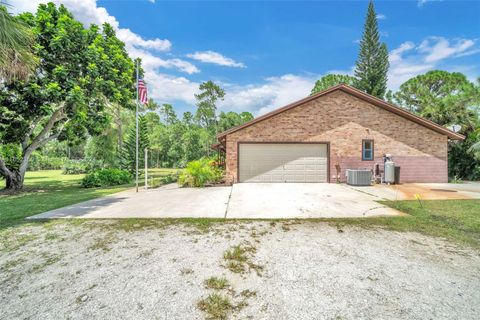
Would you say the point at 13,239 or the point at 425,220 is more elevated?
the point at 425,220

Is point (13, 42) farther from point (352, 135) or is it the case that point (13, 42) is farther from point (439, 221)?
point (352, 135)

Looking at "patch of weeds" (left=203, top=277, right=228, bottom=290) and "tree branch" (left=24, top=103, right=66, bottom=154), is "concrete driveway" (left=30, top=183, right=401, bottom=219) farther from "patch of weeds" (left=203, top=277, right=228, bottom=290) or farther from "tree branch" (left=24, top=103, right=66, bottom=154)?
"tree branch" (left=24, top=103, right=66, bottom=154)

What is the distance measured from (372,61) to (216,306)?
35.3m

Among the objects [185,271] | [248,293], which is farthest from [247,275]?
[185,271]

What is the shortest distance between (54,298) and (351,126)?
1358cm

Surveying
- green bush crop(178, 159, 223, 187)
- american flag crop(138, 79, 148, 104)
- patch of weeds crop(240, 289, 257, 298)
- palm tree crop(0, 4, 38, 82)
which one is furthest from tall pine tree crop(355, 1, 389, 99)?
palm tree crop(0, 4, 38, 82)

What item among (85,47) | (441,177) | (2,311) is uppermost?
(85,47)

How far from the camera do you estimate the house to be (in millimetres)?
12297

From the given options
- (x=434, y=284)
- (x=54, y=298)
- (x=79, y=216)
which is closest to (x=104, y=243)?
(x=54, y=298)

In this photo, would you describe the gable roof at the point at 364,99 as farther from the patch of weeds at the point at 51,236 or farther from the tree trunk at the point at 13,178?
the tree trunk at the point at 13,178

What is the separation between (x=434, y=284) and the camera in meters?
2.71

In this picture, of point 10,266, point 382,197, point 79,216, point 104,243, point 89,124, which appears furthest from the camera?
point 89,124

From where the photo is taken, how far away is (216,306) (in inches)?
91.4

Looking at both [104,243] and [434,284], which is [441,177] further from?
[104,243]
